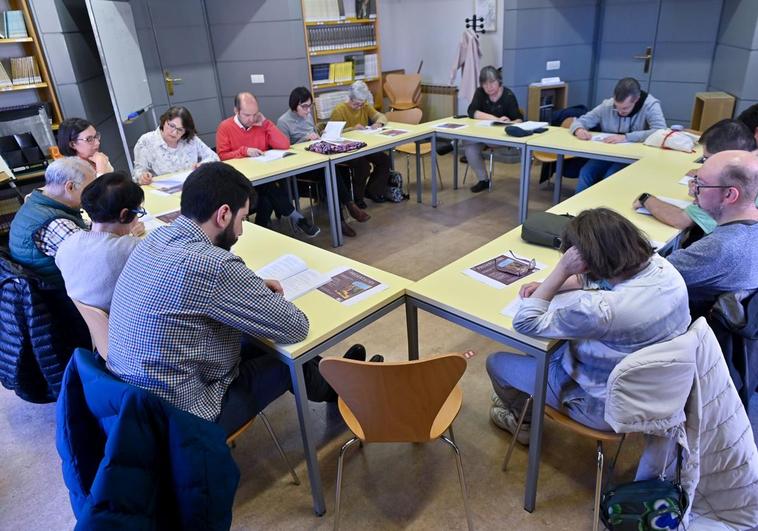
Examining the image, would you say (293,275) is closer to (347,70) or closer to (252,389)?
(252,389)

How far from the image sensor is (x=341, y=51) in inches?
255

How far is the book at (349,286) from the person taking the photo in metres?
1.95

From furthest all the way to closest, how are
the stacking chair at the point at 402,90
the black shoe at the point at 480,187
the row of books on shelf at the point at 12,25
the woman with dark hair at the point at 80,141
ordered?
the stacking chair at the point at 402,90, the black shoe at the point at 480,187, the row of books on shelf at the point at 12,25, the woman with dark hair at the point at 80,141

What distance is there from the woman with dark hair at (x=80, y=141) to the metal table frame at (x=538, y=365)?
7.93 feet

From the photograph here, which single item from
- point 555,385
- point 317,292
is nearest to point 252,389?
point 317,292

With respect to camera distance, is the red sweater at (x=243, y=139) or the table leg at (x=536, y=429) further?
the red sweater at (x=243, y=139)

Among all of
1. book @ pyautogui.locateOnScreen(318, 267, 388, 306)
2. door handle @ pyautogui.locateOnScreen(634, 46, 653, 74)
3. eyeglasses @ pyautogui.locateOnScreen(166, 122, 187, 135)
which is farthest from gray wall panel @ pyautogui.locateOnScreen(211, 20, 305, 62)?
book @ pyautogui.locateOnScreen(318, 267, 388, 306)

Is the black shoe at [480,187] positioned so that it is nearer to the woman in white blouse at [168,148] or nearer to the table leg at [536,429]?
the woman in white blouse at [168,148]

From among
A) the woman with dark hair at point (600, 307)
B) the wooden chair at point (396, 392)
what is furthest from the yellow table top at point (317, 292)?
the woman with dark hair at point (600, 307)

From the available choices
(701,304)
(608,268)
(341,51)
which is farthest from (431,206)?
(608,268)

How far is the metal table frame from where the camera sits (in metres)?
1.66

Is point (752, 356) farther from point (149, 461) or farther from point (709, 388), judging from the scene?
point (149, 461)

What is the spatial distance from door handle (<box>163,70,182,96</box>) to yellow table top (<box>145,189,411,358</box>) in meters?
4.31

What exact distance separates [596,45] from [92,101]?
575 centimetres
